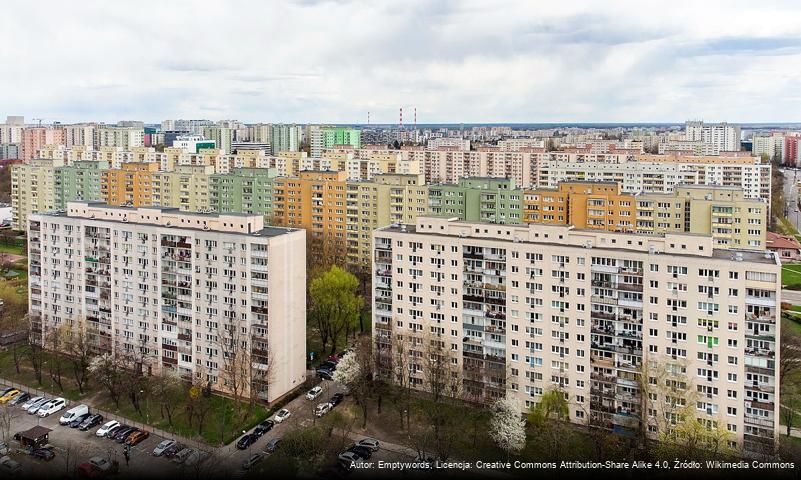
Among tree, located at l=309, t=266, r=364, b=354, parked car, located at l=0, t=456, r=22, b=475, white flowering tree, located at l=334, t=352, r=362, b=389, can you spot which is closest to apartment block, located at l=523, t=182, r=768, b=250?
tree, located at l=309, t=266, r=364, b=354

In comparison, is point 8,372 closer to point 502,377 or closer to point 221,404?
point 221,404

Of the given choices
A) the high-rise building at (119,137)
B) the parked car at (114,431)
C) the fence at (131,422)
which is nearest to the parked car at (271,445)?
the fence at (131,422)

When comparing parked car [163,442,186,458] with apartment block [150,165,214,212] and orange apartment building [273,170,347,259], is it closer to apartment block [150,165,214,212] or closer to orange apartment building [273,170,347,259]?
orange apartment building [273,170,347,259]

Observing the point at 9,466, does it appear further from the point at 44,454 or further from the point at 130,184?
the point at 130,184

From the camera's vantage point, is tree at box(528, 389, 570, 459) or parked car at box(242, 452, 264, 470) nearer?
parked car at box(242, 452, 264, 470)

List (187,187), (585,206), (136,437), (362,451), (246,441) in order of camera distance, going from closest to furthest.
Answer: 1. (362,451)
2. (246,441)
3. (136,437)
4. (585,206)
5. (187,187)

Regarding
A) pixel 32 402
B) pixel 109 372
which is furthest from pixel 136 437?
pixel 32 402
